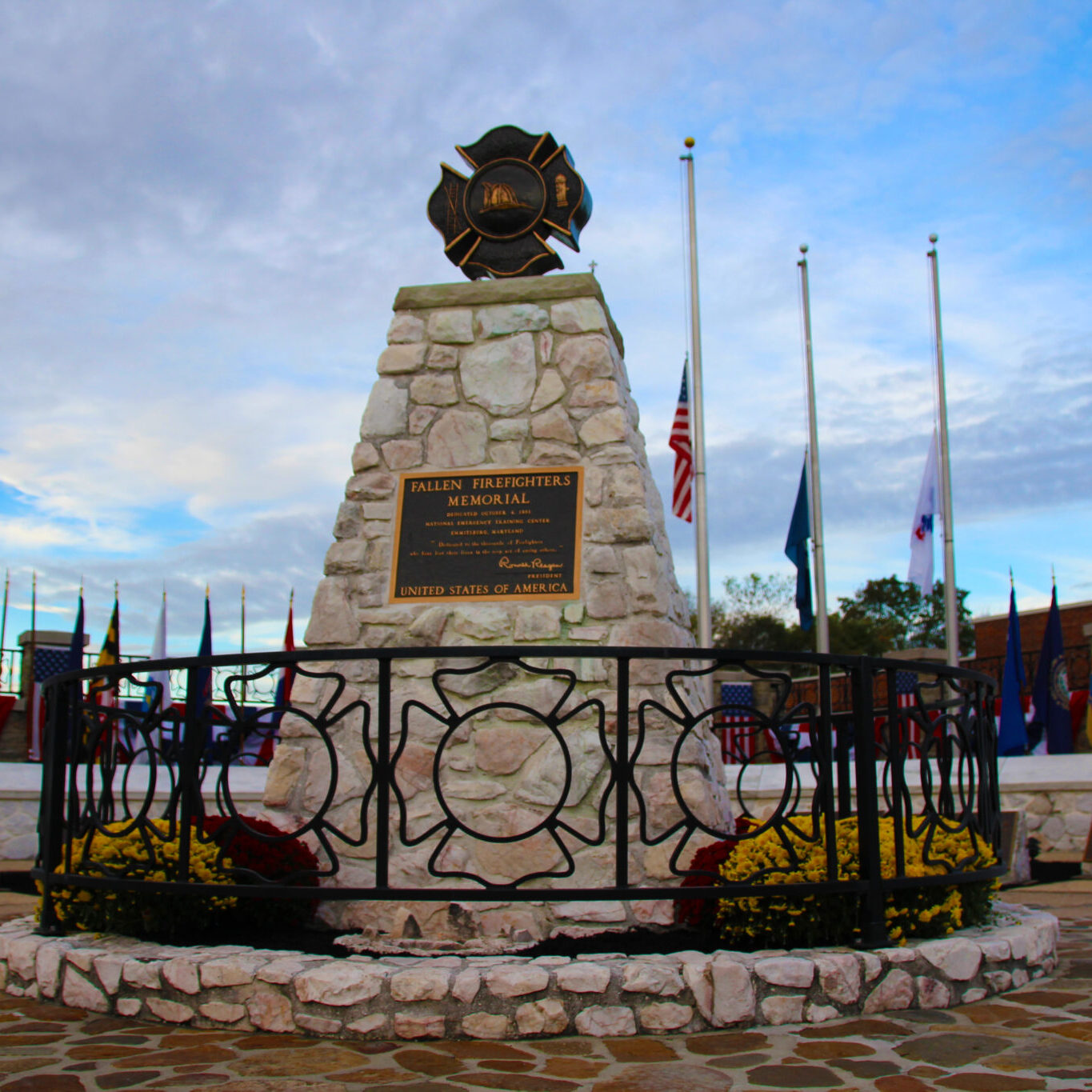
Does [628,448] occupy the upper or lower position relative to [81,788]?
upper

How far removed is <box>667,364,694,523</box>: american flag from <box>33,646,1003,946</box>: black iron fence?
282 inches

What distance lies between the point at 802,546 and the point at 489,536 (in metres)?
11.3

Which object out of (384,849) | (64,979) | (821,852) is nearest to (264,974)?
(384,849)

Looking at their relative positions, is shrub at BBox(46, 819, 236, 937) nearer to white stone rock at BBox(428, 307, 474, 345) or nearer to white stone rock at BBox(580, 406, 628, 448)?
white stone rock at BBox(580, 406, 628, 448)

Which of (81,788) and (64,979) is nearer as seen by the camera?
(64,979)

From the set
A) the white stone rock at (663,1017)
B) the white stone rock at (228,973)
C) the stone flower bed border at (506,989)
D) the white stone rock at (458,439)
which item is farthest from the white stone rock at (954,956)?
the white stone rock at (458,439)

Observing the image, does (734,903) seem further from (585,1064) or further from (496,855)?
(496,855)

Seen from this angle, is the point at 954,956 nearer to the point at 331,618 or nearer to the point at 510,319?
the point at 331,618

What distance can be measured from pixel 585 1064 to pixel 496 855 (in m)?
2.09

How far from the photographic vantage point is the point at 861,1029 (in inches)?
141

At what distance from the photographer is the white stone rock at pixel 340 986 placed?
3.57 metres

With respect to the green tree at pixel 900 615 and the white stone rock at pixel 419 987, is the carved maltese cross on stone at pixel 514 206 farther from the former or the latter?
the green tree at pixel 900 615

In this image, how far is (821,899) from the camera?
4043 millimetres

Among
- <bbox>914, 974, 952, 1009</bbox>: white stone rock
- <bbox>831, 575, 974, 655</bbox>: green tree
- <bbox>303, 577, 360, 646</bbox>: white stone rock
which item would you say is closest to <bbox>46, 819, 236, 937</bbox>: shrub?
<bbox>303, 577, 360, 646</bbox>: white stone rock
